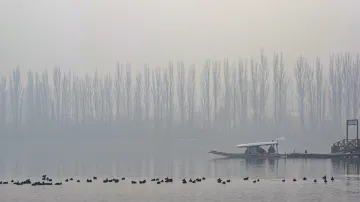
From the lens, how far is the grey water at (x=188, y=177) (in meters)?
32.4

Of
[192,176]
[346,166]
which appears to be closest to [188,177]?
[192,176]

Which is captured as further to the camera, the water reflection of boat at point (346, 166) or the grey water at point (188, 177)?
the water reflection of boat at point (346, 166)

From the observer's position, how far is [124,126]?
10919cm

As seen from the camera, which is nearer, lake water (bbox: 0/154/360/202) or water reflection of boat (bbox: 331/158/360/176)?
lake water (bbox: 0/154/360/202)

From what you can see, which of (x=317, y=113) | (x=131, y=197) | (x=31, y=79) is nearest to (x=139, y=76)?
(x=31, y=79)

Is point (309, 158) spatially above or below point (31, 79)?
below

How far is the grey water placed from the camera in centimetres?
3244

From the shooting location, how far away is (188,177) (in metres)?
42.9

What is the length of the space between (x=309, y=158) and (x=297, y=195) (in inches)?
964

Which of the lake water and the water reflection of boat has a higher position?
the water reflection of boat

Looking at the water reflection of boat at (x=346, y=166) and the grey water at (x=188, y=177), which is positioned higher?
the water reflection of boat at (x=346, y=166)

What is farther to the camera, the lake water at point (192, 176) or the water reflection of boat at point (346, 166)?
the water reflection of boat at point (346, 166)

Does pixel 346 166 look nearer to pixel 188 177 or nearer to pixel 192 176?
pixel 192 176

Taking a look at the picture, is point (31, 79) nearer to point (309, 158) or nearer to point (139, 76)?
point (139, 76)
